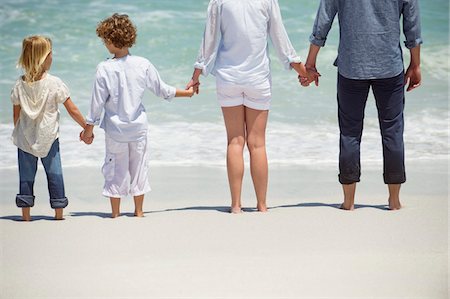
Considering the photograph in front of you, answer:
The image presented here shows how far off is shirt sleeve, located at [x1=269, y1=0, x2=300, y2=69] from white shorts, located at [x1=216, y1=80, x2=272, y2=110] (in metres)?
0.19

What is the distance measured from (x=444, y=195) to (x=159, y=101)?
16.6 feet

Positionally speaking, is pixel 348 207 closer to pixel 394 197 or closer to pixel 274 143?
pixel 394 197

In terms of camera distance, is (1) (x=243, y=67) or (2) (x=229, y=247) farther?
(1) (x=243, y=67)

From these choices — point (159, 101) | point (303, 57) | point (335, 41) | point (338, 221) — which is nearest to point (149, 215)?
point (338, 221)

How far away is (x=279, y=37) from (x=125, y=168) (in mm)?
1251

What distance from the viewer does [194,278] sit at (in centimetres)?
506

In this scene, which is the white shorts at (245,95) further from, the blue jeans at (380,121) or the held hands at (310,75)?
the blue jeans at (380,121)

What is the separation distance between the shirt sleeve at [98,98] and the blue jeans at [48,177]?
0.28m

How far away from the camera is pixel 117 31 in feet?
20.5

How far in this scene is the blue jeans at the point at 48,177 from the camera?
6.32 metres

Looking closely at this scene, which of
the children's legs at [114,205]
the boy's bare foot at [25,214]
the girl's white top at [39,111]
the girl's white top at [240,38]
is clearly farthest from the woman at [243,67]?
the boy's bare foot at [25,214]

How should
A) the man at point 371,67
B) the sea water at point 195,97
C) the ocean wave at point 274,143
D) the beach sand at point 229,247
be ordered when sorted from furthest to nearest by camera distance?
1. the sea water at point 195,97
2. the ocean wave at point 274,143
3. the man at point 371,67
4. the beach sand at point 229,247

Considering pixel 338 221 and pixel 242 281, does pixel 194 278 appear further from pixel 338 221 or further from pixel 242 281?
pixel 338 221

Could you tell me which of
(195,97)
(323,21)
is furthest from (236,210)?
(195,97)
